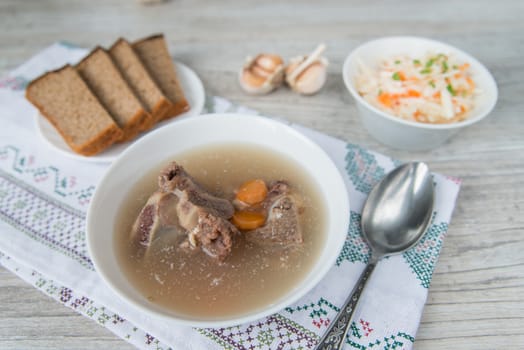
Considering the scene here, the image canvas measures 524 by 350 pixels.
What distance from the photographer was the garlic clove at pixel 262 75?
6.51 ft

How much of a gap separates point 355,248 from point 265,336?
0.44 m

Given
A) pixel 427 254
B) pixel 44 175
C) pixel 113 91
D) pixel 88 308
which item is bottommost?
pixel 427 254

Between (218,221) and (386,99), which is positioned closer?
(218,221)

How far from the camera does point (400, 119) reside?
160 cm

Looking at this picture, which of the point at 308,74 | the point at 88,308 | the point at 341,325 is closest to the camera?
the point at 341,325

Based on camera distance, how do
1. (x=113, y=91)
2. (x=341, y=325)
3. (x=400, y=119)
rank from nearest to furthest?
(x=341, y=325) → (x=400, y=119) → (x=113, y=91)

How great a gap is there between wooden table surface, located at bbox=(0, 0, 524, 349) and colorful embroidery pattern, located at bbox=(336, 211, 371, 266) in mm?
239

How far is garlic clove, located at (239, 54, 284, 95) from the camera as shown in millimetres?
1983

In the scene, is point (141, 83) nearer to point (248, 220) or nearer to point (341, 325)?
point (248, 220)

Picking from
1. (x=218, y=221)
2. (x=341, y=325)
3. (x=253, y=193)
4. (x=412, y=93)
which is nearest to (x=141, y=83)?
(x=253, y=193)

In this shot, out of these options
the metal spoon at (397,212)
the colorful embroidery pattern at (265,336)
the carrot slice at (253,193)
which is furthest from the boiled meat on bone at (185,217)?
the metal spoon at (397,212)

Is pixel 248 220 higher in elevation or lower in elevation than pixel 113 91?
lower

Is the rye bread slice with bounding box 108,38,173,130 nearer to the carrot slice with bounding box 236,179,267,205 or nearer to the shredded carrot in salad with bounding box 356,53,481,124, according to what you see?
the carrot slice with bounding box 236,179,267,205

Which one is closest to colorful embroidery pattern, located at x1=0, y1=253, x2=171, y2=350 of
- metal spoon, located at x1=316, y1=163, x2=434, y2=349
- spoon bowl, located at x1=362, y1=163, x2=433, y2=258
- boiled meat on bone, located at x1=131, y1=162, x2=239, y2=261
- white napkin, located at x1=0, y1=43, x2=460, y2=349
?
white napkin, located at x1=0, y1=43, x2=460, y2=349
